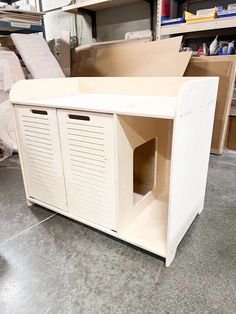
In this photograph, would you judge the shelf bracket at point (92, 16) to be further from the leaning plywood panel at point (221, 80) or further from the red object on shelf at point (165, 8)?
the leaning plywood panel at point (221, 80)

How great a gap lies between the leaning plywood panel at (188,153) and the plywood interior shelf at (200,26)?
3.79 ft

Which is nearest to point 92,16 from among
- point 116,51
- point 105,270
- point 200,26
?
point 116,51

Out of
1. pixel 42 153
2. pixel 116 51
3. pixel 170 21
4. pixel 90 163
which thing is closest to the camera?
pixel 90 163

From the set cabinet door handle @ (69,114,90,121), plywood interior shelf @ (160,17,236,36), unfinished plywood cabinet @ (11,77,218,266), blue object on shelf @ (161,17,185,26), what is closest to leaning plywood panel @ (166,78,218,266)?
unfinished plywood cabinet @ (11,77,218,266)

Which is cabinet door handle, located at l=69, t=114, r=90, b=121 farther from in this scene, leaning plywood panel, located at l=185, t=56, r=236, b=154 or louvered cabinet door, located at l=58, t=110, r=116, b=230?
leaning plywood panel, located at l=185, t=56, r=236, b=154

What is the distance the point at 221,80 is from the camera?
2.16 meters

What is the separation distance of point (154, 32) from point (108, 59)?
1.87 ft

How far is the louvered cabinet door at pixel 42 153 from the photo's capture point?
1.23m

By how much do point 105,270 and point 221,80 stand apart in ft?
6.27

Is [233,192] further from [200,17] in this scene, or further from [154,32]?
[154,32]

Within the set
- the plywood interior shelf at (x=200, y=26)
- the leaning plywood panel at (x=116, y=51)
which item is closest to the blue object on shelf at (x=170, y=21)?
the plywood interior shelf at (x=200, y=26)

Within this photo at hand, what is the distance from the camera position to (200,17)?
2.04 m

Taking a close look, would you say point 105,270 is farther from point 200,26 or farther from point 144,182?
point 200,26

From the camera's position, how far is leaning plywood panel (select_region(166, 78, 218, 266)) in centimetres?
87
